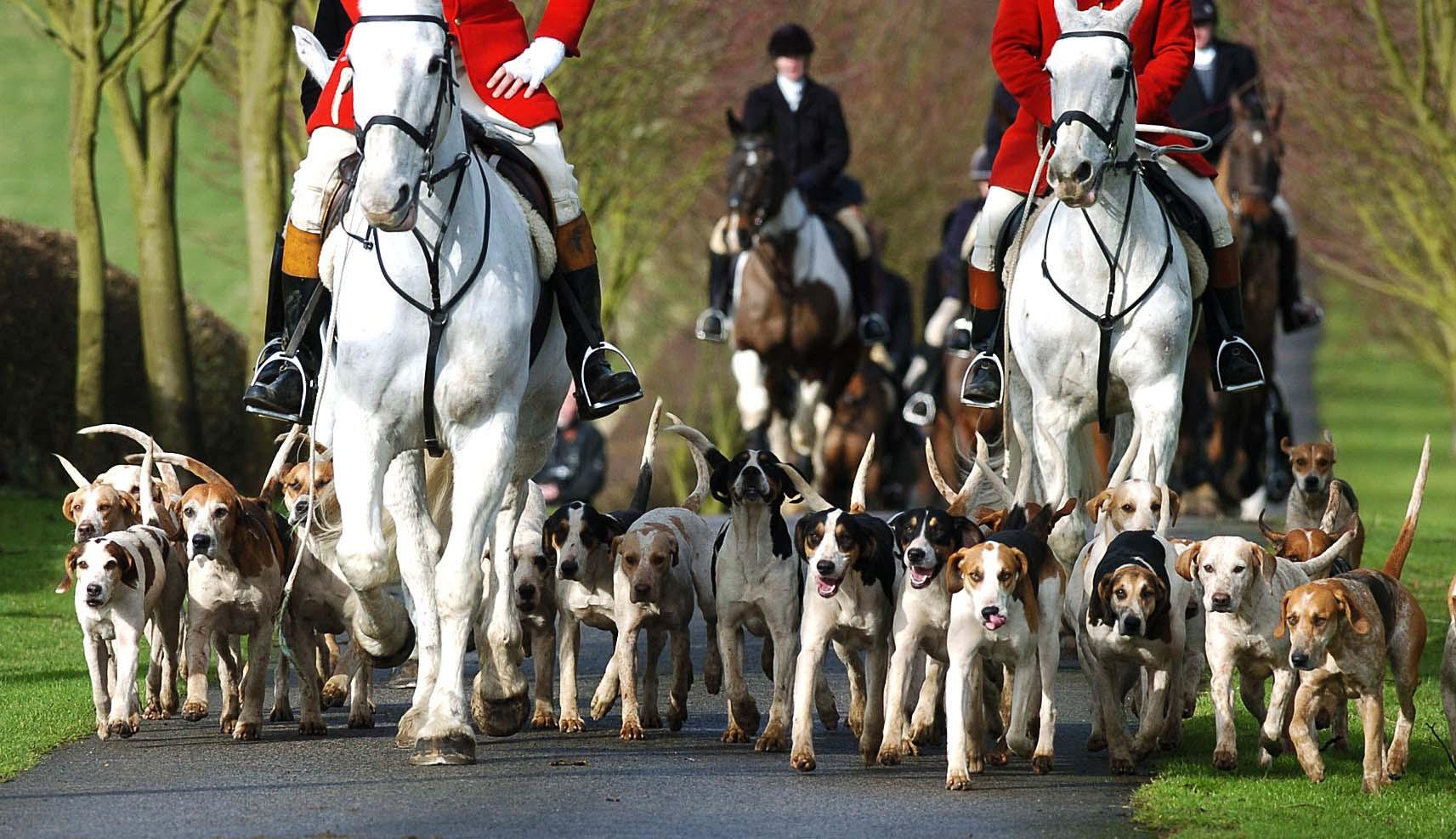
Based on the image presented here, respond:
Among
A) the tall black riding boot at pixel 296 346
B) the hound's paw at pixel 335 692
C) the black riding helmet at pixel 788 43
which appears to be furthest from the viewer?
the black riding helmet at pixel 788 43

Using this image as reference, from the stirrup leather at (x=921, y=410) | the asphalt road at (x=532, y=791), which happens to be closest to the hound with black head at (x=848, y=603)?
the asphalt road at (x=532, y=791)

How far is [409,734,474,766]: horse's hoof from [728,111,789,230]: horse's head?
36.4 feet

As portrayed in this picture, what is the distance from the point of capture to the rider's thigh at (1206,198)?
11.4 meters

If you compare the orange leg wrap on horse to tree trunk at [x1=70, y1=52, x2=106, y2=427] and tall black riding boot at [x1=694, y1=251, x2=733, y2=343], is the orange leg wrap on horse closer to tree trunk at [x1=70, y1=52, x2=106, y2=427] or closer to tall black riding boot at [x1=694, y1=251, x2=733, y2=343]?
tall black riding boot at [x1=694, y1=251, x2=733, y2=343]

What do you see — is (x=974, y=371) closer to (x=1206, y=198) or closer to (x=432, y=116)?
(x=1206, y=198)

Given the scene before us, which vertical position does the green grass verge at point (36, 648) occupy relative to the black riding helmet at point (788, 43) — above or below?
below

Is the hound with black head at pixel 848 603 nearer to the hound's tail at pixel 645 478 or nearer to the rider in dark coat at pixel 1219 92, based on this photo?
the hound's tail at pixel 645 478

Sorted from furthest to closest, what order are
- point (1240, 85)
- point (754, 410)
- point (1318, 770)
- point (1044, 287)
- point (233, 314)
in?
1. point (233, 314)
2. point (754, 410)
3. point (1240, 85)
4. point (1044, 287)
5. point (1318, 770)

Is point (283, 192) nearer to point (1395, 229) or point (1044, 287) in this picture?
point (1044, 287)

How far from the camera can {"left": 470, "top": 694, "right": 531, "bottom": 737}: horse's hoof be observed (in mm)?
10148

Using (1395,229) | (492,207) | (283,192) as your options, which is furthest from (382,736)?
(1395,229)

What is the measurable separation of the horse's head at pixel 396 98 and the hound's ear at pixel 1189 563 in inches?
121

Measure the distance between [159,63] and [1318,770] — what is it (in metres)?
14.8

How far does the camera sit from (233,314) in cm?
4428
